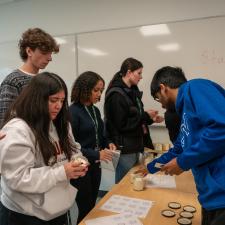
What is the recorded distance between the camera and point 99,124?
6.81ft

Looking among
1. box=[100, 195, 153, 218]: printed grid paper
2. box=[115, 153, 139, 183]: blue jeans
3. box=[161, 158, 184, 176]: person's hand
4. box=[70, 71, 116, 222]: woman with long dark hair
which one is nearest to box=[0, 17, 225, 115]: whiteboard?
box=[115, 153, 139, 183]: blue jeans

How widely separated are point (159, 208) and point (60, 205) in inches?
21.4

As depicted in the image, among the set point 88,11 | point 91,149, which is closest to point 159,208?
point 91,149

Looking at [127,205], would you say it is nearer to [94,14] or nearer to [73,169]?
[73,169]

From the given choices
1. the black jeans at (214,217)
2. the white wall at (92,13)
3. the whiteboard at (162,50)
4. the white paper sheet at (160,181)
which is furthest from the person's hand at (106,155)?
the white wall at (92,13)

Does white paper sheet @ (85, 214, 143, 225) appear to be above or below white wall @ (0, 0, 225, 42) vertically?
below

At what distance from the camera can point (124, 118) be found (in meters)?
2.24

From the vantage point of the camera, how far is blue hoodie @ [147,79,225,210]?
974 mm

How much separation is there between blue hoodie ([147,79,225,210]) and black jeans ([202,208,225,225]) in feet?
0.09

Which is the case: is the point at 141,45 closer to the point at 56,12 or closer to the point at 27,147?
the point at 56,12

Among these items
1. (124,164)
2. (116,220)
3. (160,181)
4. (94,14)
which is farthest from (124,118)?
(94,14)

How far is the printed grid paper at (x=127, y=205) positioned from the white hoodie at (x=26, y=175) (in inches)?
12.6

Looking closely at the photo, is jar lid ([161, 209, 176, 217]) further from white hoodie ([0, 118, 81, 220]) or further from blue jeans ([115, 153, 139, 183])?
blue jeans ([115, 153, 139, 183])

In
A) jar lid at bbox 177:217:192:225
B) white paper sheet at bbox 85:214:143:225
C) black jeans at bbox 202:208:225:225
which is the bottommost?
white paper sheet at bbox 85:214:143:225
